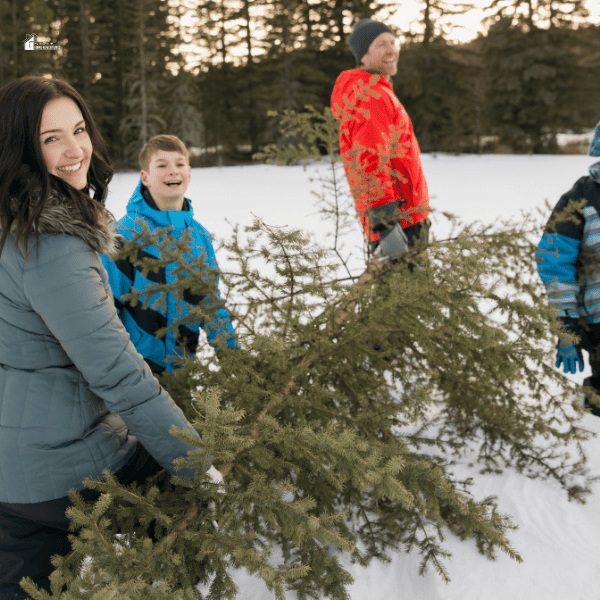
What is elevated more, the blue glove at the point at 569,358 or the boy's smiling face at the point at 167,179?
the boy's smiling face at the point at 167,179

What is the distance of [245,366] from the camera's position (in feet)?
6.53

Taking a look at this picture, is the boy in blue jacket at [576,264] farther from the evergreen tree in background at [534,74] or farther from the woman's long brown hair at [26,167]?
the evergreen tree in background at [534,74]

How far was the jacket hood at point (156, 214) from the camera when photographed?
3.02 m

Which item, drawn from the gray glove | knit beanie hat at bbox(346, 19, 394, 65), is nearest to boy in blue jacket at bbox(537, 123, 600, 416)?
the gray glove

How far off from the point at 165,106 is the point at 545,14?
22587 millimetres

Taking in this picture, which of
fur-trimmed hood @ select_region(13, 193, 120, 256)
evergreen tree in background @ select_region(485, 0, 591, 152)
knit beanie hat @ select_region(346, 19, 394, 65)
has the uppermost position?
evergreen tree in background @ select_region(485, 0, 591, 152)

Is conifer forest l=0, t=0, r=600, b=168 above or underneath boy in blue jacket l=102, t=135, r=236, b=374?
above

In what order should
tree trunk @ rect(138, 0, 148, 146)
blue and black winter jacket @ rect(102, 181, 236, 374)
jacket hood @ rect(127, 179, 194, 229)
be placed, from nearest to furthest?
blue and black winter jacket @ rect(102, 181, 236, 374) < jacket hood @ rect(127, 179, 194, 229) < tree trunk @ rect(138, 0, 148, 146)

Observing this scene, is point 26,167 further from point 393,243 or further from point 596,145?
point 596,145

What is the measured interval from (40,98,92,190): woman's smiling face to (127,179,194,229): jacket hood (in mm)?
1384

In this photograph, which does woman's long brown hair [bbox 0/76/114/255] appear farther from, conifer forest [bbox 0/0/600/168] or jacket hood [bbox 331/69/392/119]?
conifer forest [bbox 0/0/600/168]

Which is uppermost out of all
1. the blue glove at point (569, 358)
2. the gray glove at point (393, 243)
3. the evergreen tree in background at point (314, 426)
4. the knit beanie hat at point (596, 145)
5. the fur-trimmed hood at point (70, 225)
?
the knit beanie hat at point (596, 145)

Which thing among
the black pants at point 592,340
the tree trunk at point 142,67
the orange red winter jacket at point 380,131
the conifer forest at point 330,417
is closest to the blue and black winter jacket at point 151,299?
the conifer forest at point 330,417

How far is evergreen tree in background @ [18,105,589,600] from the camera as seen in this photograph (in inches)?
53.3
